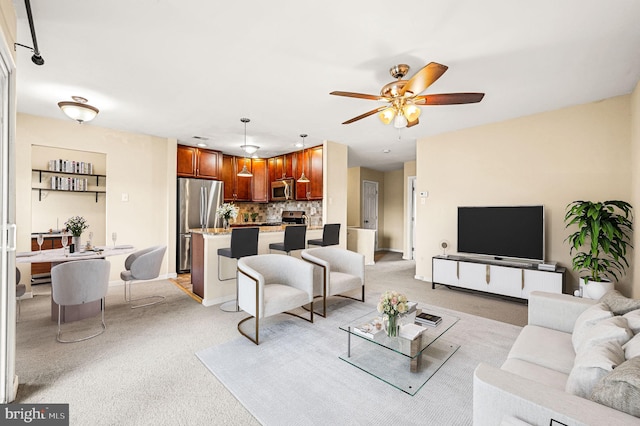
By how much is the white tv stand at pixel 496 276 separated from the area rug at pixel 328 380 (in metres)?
0.97

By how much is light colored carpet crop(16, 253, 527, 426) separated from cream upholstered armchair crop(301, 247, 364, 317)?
83cm

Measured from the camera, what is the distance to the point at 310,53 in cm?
246

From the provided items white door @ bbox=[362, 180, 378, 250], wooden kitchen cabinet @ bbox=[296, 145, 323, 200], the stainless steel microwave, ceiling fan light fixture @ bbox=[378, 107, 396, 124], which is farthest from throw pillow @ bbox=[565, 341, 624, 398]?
white door @ bbox=[362, 180, 378, 250]

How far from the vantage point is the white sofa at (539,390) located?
1.00 meters

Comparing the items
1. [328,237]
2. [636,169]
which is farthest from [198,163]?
[636,169]

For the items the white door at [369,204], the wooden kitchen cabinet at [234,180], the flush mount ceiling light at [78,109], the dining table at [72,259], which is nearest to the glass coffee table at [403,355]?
the dining table at [72,259]

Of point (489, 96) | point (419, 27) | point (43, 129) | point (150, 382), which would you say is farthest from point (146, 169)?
point (489, 96)

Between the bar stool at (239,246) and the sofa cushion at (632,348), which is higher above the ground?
the bar stool at (239,246)

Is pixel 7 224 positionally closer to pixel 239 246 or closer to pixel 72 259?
pixel 72 259

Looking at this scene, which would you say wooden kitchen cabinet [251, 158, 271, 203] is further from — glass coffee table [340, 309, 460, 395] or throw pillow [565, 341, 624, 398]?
throw pillow [565, 341, 624, 398]

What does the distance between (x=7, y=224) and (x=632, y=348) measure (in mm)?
3438

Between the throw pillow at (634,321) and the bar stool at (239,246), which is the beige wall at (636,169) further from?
the bar stool at (239,246)

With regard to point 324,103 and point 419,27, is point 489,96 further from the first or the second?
point 324,103

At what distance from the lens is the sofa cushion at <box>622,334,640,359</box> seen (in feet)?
3.98
